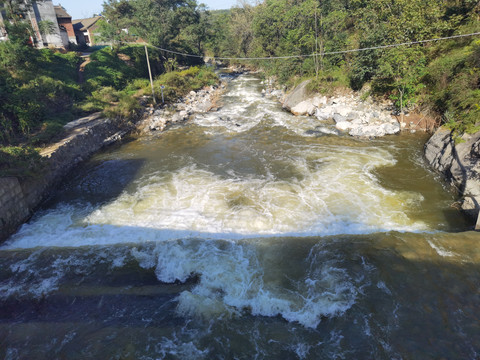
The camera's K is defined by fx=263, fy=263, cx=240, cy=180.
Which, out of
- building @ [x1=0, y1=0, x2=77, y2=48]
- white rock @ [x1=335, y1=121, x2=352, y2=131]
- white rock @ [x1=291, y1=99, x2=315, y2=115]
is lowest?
white rock @ [x1=335, y1=121, x2=352, y2=131]

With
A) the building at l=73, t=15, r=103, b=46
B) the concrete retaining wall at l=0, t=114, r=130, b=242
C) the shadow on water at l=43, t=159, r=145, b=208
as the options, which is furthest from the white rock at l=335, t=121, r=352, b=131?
the building at l=73, t=15, r=103, b=46

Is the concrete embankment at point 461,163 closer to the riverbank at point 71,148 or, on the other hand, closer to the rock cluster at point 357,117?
the rock cluster at point 357,117

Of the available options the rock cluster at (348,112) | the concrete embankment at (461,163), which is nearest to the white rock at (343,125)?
the rock cluster at (348,112)

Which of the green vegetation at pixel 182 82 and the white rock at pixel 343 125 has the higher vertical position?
the green vegetation at pixel 182 82

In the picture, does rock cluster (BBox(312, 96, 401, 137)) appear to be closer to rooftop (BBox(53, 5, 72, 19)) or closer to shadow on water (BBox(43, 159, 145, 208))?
shadow on water (BBox(43, 159, 145, 208))

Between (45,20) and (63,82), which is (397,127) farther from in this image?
(45,20)

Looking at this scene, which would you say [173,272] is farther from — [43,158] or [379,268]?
[43,158]
